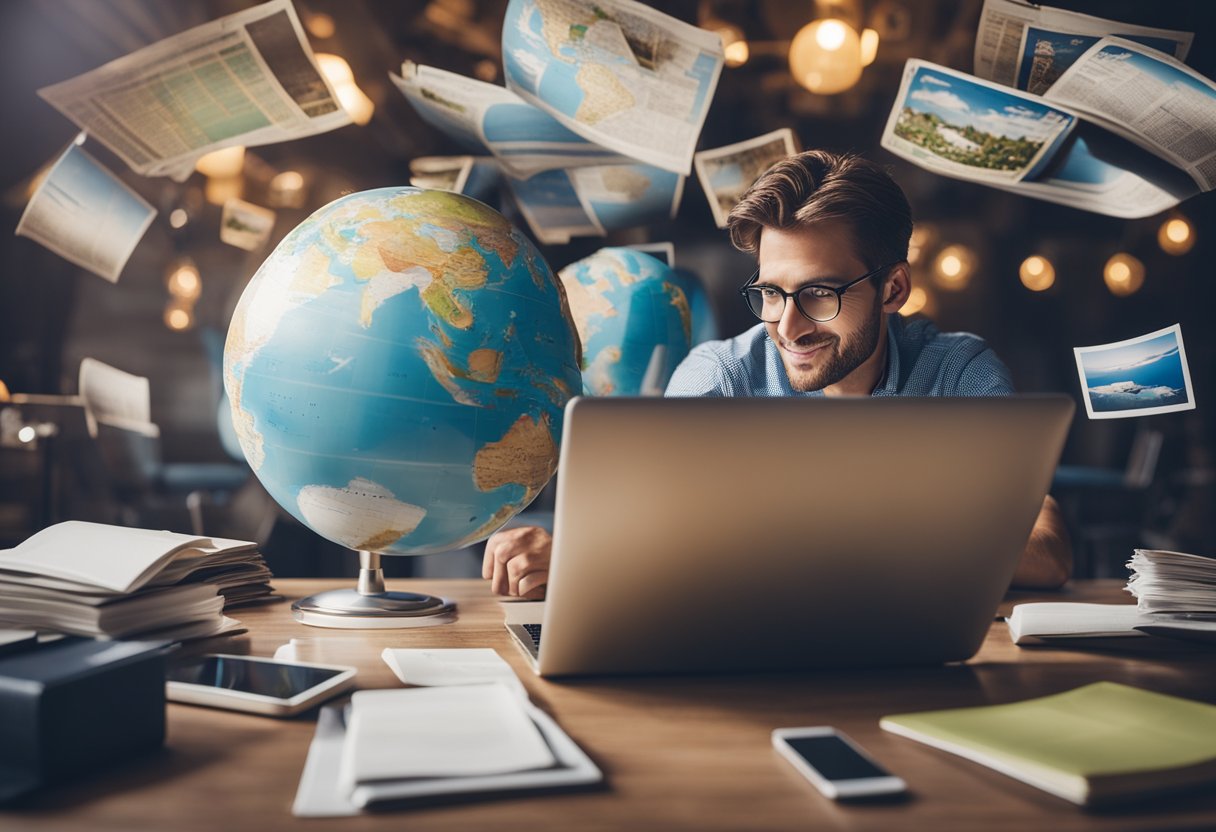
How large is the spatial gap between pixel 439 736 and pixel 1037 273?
2231 millimetres

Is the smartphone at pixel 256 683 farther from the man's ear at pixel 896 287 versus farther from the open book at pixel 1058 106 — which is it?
the open book at pixel 1058 106

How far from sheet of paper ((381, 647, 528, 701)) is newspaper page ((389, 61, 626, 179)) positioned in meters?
1.35

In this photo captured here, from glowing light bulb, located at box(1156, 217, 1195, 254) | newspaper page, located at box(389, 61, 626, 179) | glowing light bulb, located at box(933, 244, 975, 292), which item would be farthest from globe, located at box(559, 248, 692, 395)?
glowing light bulb, located at box(1156, 217, 1195, 254)

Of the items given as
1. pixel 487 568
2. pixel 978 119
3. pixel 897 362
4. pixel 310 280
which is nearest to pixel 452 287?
pixel 310 280

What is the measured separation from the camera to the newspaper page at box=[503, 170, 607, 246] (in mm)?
1964

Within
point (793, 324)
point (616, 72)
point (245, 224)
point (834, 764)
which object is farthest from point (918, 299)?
point (834, 764)

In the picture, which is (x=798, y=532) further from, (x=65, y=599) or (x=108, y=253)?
(x=108, y=253)

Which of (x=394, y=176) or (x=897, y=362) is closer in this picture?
(x=897, y=362)

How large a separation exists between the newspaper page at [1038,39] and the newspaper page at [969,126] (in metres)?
0.08

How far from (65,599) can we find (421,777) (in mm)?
473

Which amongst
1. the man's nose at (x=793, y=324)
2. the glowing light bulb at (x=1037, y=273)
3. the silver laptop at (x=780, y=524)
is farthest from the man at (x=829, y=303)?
the silver laptop at (x=780, y=524)

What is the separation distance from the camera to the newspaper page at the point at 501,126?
196 centimetres

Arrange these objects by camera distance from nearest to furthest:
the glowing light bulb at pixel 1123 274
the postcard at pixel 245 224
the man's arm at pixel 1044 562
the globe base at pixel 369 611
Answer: the globe base at pixel 369 611 < the man's arm at pixel 1044 562 < the postcard at pixel 245 224 < the glowing light bulb at pixel 1123 274

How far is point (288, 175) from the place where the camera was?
2098mm
